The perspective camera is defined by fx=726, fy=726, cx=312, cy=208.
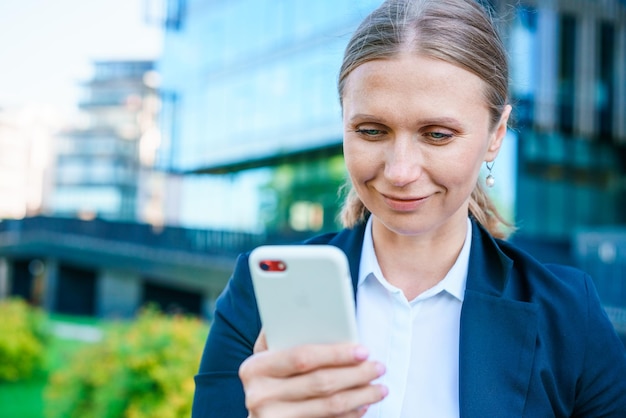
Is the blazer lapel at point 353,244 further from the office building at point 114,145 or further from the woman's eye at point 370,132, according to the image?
the office building at point 114,145

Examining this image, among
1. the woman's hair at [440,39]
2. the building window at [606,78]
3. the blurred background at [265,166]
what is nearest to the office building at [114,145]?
the blurred background at [265,166]

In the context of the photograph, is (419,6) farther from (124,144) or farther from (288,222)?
(124,144)

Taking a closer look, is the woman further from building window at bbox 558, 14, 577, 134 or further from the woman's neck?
building window at bbox 558, 14, 577, 134

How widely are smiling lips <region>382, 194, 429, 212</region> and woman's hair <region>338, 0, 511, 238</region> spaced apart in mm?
261

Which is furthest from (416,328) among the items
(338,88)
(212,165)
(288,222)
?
(212,165)

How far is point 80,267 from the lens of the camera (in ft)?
89.1

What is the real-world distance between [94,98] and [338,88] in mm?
75024

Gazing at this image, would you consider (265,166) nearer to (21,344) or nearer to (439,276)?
(21,344)

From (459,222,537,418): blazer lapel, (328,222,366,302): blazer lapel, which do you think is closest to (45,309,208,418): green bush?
(328,222,366,302): blazer lapel

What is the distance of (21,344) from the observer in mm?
11195

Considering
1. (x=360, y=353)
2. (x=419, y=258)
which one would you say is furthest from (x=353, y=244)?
(x=360, y=353)

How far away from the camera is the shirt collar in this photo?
1688 millimetres

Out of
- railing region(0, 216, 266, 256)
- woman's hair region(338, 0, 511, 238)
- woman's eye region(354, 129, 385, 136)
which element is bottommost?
railing region(0, 216, 266, 256)

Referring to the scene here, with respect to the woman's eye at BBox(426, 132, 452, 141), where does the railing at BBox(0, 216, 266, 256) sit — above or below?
below
